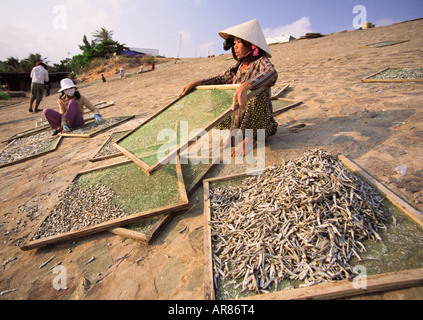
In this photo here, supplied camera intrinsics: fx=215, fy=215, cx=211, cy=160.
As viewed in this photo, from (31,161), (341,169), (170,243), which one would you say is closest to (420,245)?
(341,169)

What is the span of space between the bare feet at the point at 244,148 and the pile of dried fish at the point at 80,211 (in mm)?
1956

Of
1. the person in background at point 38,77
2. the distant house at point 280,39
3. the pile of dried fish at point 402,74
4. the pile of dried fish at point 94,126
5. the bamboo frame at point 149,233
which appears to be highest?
the distant house at point 280,39

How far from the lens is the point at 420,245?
1794 mm

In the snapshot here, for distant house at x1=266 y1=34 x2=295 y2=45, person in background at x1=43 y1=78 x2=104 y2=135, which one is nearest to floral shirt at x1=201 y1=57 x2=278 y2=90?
person in background at x1=43 y1=78 x2=104 y2=135

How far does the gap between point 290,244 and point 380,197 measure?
1.19m

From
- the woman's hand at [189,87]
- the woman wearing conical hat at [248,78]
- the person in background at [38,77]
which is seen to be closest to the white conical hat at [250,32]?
the woman wearing conical hat at [248,78]

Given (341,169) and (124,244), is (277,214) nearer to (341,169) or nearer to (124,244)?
(341,169)

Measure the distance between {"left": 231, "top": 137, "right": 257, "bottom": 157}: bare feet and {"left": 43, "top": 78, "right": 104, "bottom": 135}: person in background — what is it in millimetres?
5143

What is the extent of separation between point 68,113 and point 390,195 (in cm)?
755

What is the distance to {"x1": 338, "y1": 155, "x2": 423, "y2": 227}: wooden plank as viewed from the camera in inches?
78.6

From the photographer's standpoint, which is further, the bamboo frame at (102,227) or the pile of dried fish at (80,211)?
the pile of dried fish at (80,211)

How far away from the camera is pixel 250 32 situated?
10.0 ft

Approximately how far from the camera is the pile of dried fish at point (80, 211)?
8.70ft

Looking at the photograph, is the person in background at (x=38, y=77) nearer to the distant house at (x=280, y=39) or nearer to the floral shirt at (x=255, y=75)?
the floral shirt at (x=255, y=75)
